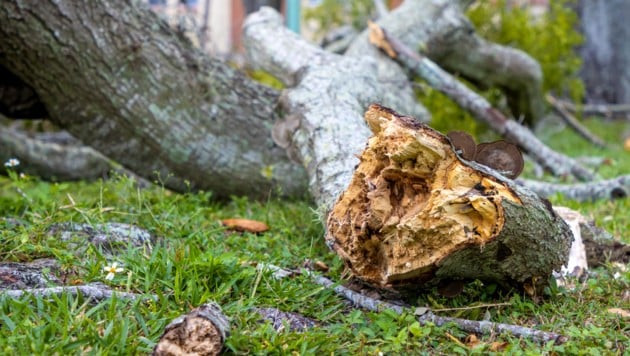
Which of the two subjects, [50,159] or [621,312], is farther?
[50,159]

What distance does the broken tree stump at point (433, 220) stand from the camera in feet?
7.45

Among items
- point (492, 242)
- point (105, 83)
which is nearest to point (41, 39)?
point (105, 83)

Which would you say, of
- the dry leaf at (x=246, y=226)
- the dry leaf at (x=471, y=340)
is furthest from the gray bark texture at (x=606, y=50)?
the dry leaf at (x=471, y=340)

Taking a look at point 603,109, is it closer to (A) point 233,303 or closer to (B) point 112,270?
(A) point 233,303

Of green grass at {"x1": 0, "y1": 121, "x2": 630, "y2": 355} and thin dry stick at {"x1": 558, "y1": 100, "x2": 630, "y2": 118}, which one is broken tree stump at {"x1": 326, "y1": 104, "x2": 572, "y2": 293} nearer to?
green grass at {"x1": 0, "y1": 121, "x2": 630, "y2": 355}

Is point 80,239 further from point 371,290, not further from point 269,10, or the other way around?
point 269,10

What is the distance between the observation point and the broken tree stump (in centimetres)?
227

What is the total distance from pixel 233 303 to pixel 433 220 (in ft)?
2.49

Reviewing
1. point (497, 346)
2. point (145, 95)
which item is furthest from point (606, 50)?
point (497, 346)

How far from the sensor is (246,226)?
3549mm

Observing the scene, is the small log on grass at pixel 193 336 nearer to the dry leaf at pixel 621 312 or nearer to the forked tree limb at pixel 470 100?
the dry leaf at pixel 621 312

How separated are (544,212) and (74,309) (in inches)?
66.6

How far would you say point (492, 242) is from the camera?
2.27 m

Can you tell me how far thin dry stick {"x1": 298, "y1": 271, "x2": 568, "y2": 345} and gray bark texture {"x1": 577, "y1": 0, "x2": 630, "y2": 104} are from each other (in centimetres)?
1015
